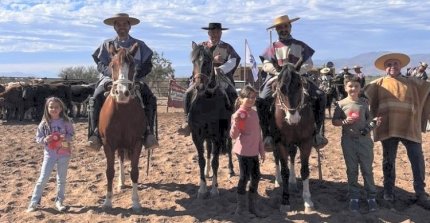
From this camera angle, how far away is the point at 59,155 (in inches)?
247

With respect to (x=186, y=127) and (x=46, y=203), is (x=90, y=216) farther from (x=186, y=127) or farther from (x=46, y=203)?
(x=186, y=127)

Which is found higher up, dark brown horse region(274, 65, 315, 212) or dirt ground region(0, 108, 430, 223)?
dark brown horse region(274, 65, 315, 212)

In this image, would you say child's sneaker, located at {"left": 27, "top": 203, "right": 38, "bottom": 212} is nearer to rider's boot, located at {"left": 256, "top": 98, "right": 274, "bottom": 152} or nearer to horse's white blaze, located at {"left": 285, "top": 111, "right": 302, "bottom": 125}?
rider's boot, located at {"left": 256, "top": 98, "right": 274, "bottom": 152}

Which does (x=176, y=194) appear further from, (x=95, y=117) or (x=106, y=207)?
(x=95, y=117)

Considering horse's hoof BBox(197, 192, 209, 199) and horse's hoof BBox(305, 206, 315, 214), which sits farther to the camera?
horse's hoof BBox(197, 192, 209, 199)

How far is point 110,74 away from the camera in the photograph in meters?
6.61

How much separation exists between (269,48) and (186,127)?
1820mm

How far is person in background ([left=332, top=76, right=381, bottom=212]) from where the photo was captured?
614 centimetres

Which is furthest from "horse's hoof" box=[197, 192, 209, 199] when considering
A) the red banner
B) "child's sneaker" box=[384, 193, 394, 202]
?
the red banner

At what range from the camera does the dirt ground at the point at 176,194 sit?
19.7 feet

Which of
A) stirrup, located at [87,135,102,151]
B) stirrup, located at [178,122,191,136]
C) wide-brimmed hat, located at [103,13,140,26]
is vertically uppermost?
wide-brimmed hat, located at [103,13,140,26]

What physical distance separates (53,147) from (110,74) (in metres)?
1.29

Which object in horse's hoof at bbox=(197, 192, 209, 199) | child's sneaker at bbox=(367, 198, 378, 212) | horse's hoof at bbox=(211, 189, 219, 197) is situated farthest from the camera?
horse's hoof at bbox=(211, 189, 219, 197)

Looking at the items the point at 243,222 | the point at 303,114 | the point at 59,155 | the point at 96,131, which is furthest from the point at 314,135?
the point at 59,155
